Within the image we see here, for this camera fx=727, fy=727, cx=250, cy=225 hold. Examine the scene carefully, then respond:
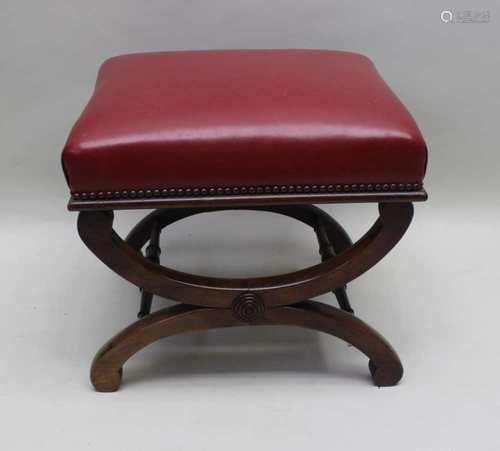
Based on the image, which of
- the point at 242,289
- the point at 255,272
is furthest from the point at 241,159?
the point at 255,272

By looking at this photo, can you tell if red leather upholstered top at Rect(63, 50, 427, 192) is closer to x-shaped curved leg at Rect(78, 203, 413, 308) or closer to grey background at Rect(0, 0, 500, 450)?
x-shaped curved leg at Rect(78, 203, 413, 308)

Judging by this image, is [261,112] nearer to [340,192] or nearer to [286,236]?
[340,192]

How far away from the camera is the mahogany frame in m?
1.02

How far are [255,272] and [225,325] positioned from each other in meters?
0.35

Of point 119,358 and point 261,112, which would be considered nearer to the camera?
point 261,112

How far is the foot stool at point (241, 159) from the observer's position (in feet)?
3.11

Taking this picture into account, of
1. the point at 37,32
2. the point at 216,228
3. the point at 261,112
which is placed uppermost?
the point at 261,112

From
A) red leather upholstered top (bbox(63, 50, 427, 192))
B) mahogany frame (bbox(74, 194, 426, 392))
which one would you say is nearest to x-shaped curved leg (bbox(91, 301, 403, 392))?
mahogany frame (bbox(74, 194, 426, 392))

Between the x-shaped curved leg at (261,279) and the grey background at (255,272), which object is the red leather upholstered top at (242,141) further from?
the grey background at (255,272)

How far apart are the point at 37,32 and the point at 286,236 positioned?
66cm

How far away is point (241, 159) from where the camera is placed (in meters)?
0.95

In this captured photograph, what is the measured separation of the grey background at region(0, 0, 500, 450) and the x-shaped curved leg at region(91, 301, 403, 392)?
0.04 meters

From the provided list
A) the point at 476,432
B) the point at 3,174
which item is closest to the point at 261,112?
the point at 476,432

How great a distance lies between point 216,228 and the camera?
1.63 meters
